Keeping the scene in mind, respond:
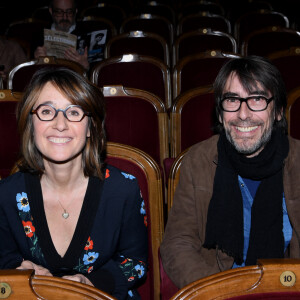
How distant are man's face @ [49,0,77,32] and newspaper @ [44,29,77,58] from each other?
14.6 inches

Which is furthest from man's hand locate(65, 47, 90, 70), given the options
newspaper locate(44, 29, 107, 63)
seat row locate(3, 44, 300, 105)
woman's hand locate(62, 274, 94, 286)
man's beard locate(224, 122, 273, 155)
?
woman's hand locate(62, 274, 94, 286)

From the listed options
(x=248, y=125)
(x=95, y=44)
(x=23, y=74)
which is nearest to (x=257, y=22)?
(x=95, y=44)

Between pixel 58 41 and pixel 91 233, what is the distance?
3.67ft

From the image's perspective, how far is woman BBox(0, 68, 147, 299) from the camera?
0.71m

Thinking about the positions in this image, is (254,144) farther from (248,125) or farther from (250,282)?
(250,282)

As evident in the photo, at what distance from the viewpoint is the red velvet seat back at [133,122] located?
46.4 inches

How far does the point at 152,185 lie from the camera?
0.80 metres

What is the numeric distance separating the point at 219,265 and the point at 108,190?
0.75 ft

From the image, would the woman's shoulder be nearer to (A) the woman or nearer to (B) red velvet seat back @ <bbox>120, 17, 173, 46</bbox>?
(A) the woman

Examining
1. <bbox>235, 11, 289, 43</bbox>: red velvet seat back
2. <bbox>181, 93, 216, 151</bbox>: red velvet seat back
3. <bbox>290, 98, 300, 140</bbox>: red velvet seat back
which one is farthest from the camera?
<bbox>235, 11, 289, 43</bbox>: red velvet seat back

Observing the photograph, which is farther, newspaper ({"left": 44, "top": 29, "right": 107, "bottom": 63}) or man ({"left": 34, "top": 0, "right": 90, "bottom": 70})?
man ({"left": 34, "top": 0, "right": 90, "bottom": 70})

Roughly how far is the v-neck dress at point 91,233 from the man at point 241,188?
7 cm

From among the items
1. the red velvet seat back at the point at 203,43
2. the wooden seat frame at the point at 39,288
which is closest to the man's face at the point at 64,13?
the red velvet seat back at the point at 203,43

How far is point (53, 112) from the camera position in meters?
0.71
